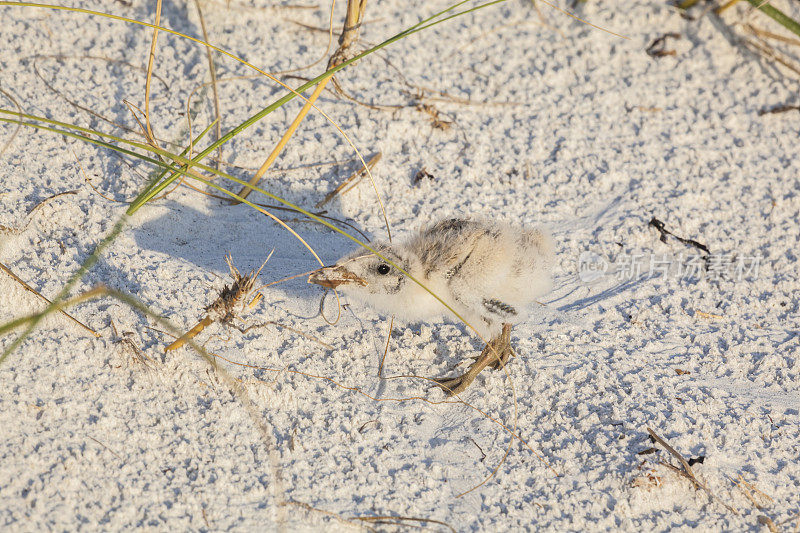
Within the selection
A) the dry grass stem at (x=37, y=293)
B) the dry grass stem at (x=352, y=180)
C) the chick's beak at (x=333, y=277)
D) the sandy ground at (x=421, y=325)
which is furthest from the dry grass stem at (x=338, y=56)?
the dry grass stem at (x=37, y=293)

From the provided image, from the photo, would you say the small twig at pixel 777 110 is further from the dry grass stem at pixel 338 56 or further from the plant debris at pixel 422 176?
the dry grass stem at pixel 338 56

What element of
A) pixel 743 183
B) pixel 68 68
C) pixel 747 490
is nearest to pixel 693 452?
pixel 747 490

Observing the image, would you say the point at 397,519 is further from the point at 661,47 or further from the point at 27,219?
the point at 661,47

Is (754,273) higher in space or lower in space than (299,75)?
lower

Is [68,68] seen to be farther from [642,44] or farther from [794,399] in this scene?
[794,399]

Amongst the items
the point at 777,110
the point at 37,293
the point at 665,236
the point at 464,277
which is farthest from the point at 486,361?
the point at 777,110
